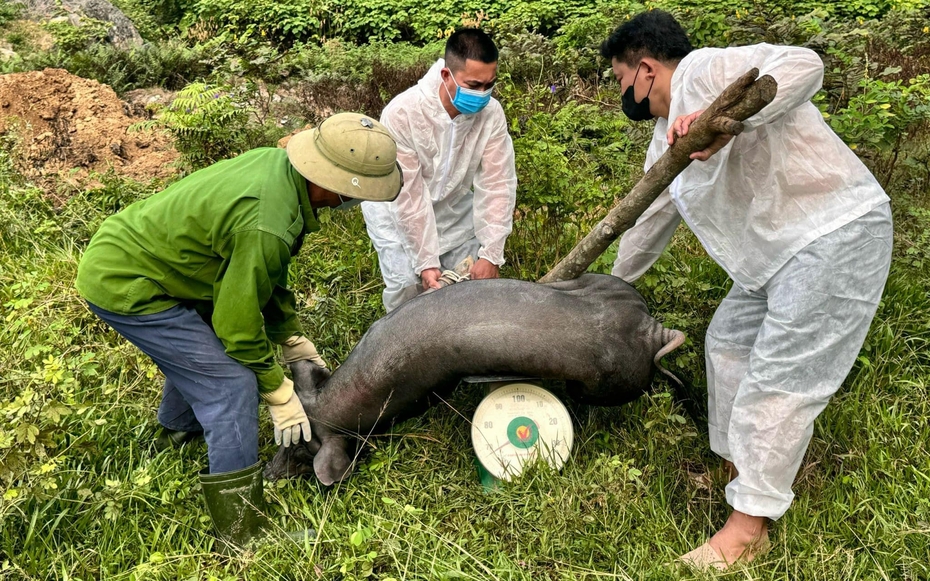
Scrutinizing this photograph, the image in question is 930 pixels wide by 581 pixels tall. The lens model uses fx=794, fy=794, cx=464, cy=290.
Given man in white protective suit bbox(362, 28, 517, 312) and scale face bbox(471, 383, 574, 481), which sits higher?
man in white protective suit bbox(362, 28, 517, 312)

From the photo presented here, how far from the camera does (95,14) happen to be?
9.55 meters

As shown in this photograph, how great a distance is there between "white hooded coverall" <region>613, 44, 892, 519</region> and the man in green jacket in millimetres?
1325

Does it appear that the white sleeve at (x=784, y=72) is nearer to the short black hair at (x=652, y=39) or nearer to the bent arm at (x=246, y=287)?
the short black hair at (x=652, y=39)

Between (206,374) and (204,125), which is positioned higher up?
(206,374)

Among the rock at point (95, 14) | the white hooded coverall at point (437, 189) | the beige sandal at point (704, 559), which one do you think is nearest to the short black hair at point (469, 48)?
the white hooded coverall at point (437, 189)

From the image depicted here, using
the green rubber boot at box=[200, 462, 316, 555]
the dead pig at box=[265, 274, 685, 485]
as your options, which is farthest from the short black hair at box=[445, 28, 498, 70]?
the green rubber boot at box=[200, 462, 316, 555]

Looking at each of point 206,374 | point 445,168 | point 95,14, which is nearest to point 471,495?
point 206,374

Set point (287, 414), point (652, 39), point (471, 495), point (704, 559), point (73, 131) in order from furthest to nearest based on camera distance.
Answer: point (73, 131), point (471, 495), point (287, 414), point (652, 39), point (704, 559)

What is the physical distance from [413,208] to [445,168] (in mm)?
360

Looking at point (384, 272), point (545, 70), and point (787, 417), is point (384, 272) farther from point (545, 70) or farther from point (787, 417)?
point (545, 70)

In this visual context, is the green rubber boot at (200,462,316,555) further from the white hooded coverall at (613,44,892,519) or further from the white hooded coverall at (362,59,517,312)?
the white hooded coverall at (613,44,892,519)

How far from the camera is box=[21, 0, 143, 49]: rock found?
918cm

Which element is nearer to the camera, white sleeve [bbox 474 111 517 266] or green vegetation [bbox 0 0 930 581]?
green vegetation [bbox 0 0 930 581]

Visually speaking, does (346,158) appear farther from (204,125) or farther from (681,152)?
(204,125)
